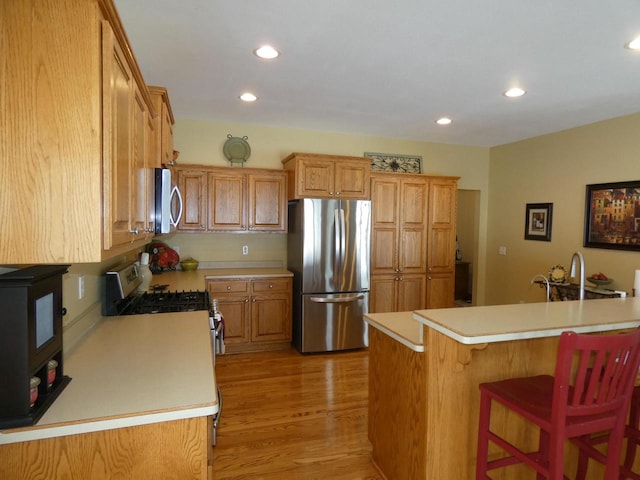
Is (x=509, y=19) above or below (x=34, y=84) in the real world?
above

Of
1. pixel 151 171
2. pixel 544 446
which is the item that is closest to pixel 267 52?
pixel 151 171

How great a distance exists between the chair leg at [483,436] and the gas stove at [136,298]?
184 centimetres

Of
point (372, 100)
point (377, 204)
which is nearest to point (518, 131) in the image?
point (377, 204)

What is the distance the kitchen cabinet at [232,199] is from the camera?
4.14m

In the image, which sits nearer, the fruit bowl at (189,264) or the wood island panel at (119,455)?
the wood island panel at (119,455)

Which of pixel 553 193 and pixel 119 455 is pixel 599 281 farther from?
pixel 119 455

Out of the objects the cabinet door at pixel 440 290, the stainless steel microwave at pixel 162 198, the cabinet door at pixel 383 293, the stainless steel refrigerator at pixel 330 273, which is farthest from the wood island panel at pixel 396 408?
the cabinet door at pixel 440 290

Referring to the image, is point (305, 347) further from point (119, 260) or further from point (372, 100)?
point (372, 100)

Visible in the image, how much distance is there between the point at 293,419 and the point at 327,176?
2.52m

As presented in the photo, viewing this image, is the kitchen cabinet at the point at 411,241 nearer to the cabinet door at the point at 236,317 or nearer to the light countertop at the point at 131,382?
the cabinet door at the point at 236,317

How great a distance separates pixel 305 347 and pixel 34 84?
360cm

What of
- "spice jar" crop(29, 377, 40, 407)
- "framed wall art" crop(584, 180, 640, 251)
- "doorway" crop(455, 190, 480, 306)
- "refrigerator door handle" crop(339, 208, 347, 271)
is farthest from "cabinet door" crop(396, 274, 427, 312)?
"spice jar" crop(29, 377, 40, 407)

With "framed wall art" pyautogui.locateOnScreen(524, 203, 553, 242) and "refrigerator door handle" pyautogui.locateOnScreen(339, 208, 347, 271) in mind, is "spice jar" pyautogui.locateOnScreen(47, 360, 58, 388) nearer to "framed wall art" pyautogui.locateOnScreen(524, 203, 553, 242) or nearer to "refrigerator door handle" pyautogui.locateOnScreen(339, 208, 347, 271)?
"refrigerator door handle" pyautogui.locateOnScreen(339, 208, 347, 271)

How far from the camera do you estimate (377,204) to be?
183 inches
